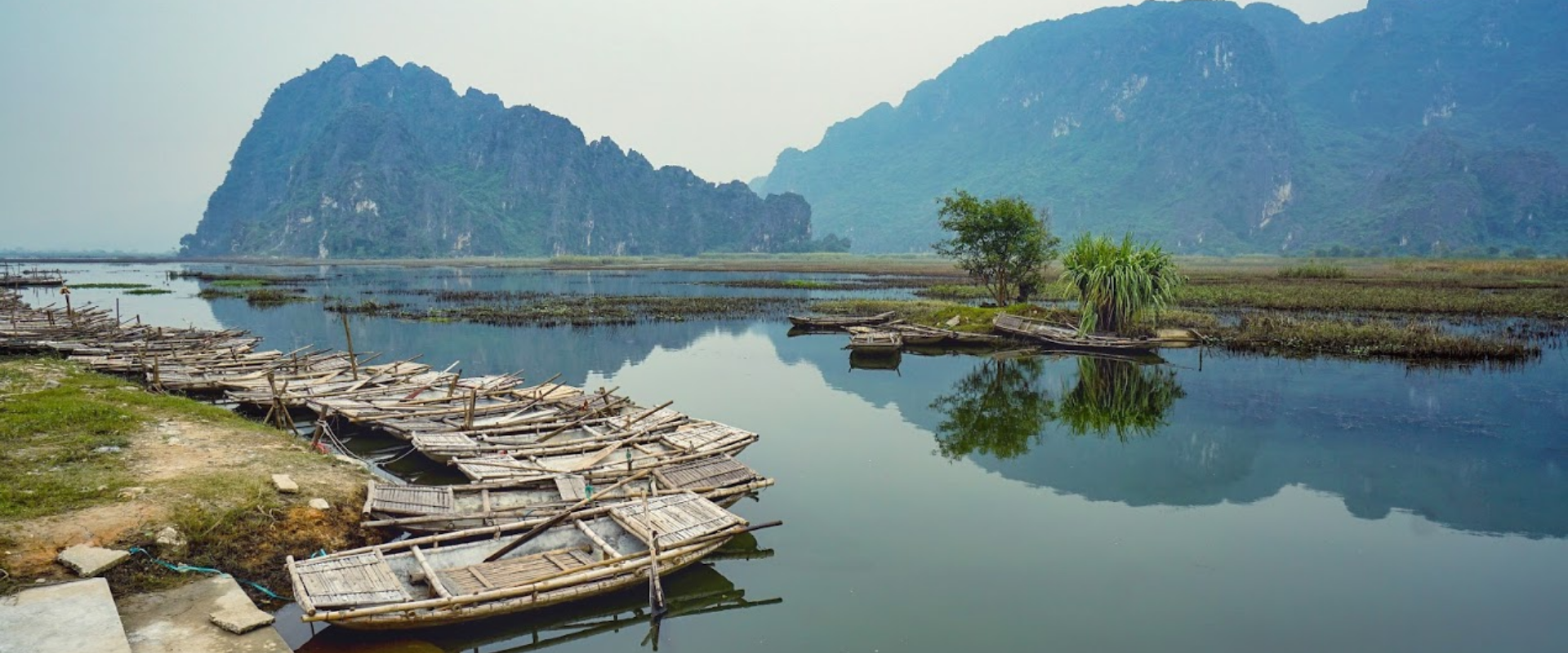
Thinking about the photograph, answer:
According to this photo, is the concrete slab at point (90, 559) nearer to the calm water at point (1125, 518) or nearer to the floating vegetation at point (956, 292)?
the calm water at point (1125, 518)

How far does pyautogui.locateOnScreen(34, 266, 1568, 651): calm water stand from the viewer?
821cm

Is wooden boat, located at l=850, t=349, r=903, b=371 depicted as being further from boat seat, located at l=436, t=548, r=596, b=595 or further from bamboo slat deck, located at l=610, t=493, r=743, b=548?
boat seat, located at l=436, t=548, r=596, b=595

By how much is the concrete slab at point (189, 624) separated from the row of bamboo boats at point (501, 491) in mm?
442

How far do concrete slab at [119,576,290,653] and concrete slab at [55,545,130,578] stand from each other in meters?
0.58

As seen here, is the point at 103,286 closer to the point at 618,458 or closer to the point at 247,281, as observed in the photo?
the point at 247,281

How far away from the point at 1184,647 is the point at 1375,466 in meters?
9.03

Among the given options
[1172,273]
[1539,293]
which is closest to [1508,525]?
[1172,273]

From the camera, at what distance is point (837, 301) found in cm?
4878

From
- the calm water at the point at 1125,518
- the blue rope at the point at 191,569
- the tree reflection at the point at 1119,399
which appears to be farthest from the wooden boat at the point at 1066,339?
the blue rope at the point at 191,569

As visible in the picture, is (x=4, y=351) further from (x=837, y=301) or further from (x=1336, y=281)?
(x=1336, y=281)

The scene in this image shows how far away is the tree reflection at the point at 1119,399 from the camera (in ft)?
57.7

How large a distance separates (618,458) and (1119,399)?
45.6 ft

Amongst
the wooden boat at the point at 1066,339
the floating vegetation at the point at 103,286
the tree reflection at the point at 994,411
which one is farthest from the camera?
the floating vegetation at the point at 103,286

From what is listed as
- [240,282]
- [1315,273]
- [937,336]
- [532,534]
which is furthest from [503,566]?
[240,282]
